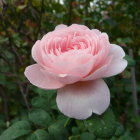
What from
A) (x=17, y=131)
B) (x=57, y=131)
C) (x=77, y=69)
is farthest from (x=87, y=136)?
(x=77, y=69)

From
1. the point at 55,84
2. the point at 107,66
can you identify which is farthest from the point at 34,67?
the point at 107,66

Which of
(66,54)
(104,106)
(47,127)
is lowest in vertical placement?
(47,127)

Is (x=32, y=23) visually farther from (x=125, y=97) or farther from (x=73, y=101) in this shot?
(x=73, y=101)

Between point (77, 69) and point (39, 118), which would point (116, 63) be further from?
point (39, 118)

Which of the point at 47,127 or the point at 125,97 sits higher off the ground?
the point at 47,127

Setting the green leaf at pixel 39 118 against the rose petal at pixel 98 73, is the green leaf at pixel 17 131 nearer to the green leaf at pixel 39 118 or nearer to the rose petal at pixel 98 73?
the green leaf at pixel 39 118

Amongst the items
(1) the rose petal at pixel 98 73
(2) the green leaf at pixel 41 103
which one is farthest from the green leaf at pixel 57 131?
(1) the rose petal at pixel 98 73

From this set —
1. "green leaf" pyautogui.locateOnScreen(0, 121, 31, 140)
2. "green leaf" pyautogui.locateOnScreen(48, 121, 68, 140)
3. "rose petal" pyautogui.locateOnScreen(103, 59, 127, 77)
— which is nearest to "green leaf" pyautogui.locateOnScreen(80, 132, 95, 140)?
"green leaf" pyautogui.locateOnScreen(48, 121, 68, 140)
